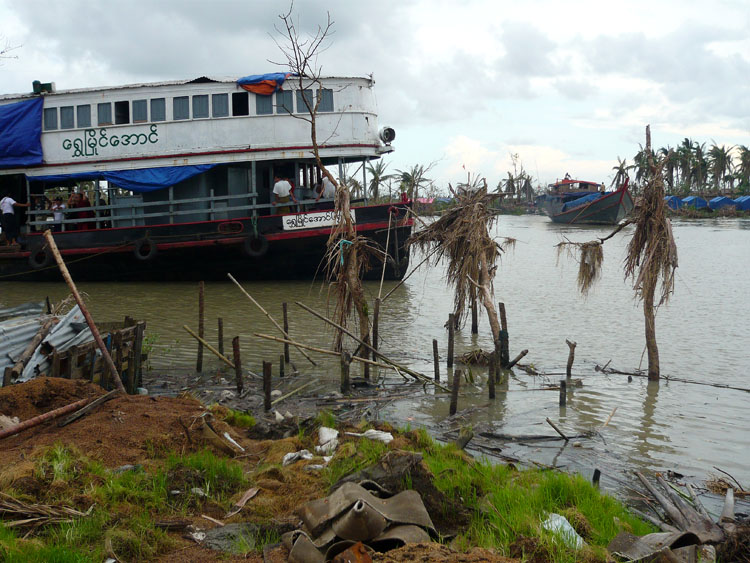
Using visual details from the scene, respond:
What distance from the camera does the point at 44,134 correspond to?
2055cm

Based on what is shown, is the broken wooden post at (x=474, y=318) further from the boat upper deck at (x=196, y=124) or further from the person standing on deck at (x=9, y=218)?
the person standing on deck at (x=9, y=218)

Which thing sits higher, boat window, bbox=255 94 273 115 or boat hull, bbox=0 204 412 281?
boat window, bbox=255 94 273 115

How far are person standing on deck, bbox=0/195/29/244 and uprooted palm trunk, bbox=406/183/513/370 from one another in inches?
579

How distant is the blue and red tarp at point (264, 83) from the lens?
62.3 feet

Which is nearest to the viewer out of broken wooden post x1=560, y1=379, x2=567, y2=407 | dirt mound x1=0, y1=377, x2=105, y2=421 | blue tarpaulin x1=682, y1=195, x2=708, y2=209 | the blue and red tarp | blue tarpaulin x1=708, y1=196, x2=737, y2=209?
dirt mound x1=0, y1=377, x2=105, y2=421

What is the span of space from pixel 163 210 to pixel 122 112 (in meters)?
3.13

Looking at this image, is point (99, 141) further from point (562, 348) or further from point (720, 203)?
point (720, 203)

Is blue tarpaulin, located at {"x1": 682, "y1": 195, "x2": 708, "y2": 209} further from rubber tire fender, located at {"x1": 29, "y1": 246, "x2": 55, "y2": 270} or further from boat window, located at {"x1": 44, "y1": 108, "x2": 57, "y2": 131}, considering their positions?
rubber tire fender, located at {"x1": 29, "y1": 246, "x2": 55, "y2": 270}

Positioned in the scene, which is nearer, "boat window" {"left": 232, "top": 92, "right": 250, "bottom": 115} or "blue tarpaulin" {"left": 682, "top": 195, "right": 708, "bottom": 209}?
"boat window" {"left": 232, "top": 92, "right": 250, "bottom": 115}

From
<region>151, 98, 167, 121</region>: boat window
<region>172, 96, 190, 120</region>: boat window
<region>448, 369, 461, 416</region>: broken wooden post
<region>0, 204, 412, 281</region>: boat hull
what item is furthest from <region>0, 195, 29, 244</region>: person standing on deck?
<region>448, 369, 461, 416</region>: broken wooden post

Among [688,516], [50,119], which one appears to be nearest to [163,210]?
[50,119]

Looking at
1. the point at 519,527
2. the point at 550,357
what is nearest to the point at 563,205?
the point at 550,357

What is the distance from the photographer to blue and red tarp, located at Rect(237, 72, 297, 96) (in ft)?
62.3

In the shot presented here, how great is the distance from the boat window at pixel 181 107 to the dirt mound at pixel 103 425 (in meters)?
13.8
